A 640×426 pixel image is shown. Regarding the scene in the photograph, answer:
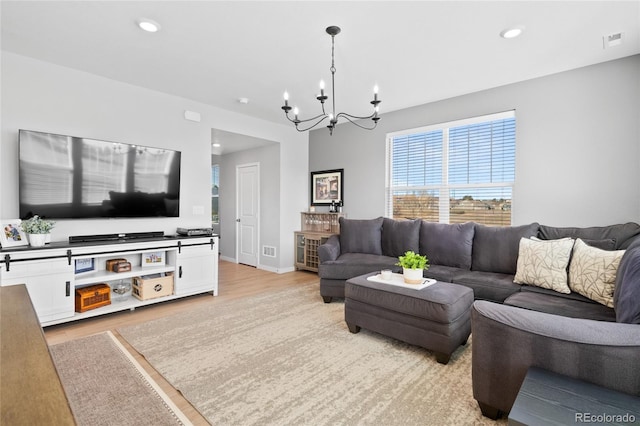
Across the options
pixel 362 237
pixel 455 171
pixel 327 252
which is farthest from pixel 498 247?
pixel 327 252

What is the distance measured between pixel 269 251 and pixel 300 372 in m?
3.67

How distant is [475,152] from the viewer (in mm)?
4113

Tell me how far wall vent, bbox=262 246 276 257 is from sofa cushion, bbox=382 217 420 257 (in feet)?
7.09

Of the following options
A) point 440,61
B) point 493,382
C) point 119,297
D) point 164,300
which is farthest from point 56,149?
point 493,382

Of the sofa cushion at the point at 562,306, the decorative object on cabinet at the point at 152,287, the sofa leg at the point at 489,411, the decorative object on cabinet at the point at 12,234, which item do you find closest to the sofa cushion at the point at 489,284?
the sofa cushion at the point at 562,306

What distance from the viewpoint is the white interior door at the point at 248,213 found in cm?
607

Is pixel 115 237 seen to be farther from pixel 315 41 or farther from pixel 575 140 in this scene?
pixel 575 140

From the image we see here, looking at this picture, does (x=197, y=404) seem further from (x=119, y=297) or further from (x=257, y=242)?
(x=257, y=242)

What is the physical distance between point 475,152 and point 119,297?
184 inches

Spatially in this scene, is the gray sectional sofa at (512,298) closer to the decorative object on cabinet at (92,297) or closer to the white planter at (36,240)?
the decorative object on cabinet at (92,297)

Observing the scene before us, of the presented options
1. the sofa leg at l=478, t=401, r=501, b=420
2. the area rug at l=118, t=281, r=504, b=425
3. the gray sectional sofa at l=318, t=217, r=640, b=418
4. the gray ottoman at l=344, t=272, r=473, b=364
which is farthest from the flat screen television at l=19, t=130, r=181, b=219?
the sofa leg at l=478, t=401, r=501, b=420

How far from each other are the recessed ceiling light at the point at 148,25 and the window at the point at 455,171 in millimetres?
3388

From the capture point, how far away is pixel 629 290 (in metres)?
1.80

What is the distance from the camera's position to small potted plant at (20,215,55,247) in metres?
2.90
